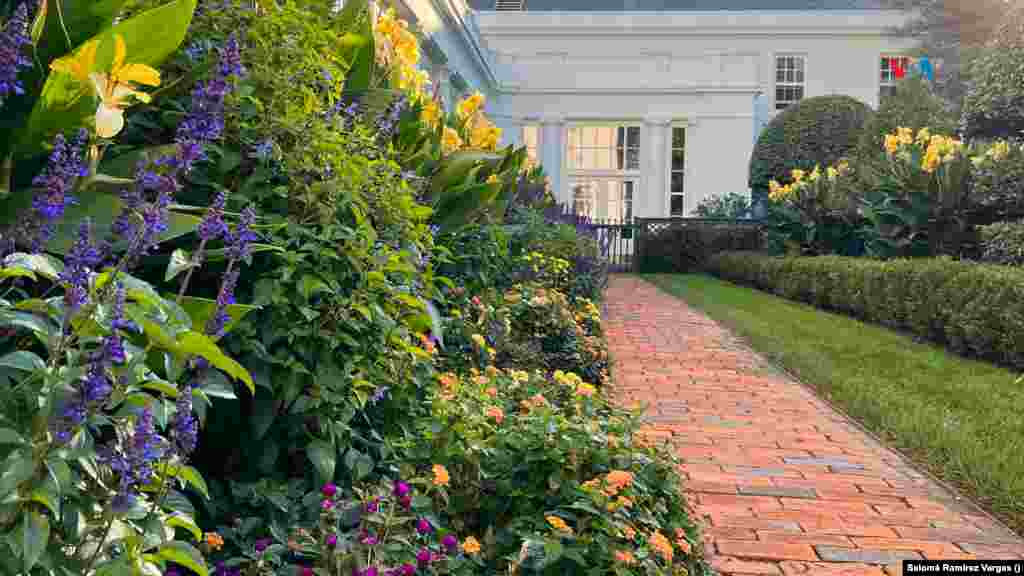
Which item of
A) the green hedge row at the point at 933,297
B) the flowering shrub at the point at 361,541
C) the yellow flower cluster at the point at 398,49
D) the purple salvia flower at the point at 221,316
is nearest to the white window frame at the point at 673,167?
the green hedge row at the point at 933,297

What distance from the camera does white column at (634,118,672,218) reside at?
24.3m

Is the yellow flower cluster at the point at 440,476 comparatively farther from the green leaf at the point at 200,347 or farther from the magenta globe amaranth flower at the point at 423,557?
the green leaf at the point at 200,347

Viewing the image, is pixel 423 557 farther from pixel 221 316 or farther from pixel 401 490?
pixel 221 316

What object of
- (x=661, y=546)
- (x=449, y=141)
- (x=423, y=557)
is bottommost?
(x=661, y=546)

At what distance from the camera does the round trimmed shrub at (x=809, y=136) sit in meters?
17.6

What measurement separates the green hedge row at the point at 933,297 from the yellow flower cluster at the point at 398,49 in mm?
4533

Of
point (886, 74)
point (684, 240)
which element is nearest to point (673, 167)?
point (684, 240)

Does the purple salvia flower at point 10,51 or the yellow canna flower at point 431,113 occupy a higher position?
the yellow canna flower at point 431,113

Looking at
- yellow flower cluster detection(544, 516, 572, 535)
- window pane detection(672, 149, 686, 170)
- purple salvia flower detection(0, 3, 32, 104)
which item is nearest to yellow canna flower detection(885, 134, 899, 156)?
yellow flower cluster detection(544, 516, 572, 535)

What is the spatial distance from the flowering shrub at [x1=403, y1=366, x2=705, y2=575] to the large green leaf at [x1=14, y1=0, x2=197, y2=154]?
3.74 ft

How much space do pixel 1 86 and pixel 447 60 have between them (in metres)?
15.1

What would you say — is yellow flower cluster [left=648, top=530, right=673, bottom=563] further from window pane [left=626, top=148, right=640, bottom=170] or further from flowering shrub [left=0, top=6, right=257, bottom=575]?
window pane [left=626, top=148, right=640, bottom=170]

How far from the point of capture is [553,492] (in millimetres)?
2381

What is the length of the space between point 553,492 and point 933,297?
611cm
